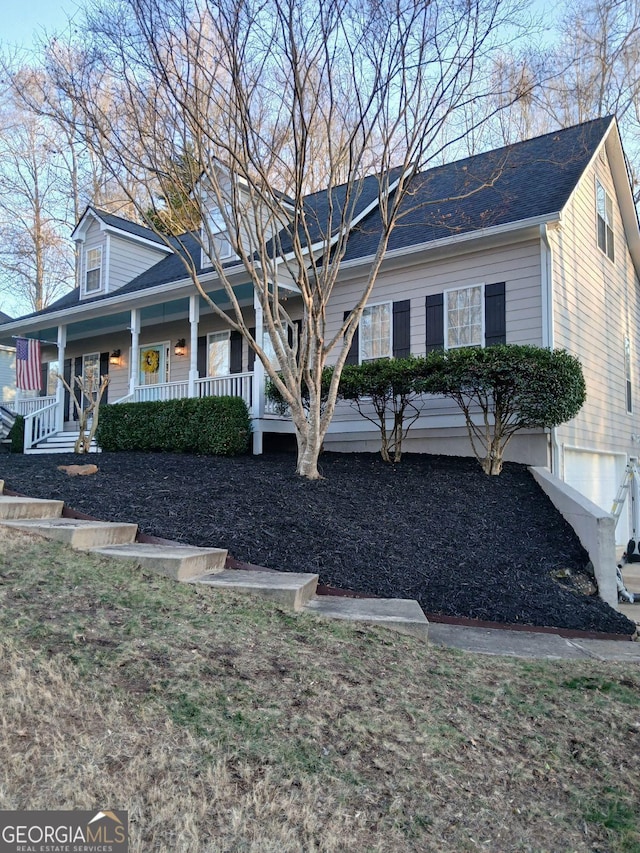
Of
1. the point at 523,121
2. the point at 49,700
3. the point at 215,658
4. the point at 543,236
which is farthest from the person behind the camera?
the point at 523,121

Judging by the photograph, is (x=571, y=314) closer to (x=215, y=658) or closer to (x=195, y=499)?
(x=195, y=499)

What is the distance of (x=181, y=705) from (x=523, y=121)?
17224mm

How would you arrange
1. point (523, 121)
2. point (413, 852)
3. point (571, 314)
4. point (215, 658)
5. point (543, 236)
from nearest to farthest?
point (413, 852)
point (215, 658)
point (543, 236)
point (571, 314)
point (523, 121)

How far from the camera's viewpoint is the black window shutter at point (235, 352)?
41.8 feet

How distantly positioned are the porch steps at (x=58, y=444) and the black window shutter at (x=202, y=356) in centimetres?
273

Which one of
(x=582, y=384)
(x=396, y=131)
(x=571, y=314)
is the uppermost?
(x=396, y=131)

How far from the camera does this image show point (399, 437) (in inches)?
355

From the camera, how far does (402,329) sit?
10.2m

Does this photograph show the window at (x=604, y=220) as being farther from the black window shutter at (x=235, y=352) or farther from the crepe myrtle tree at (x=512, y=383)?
the black window shutter at (x=235, y=352)

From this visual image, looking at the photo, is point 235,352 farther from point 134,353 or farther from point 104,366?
point 104,366

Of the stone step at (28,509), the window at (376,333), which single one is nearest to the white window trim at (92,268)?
the window at (376,333)

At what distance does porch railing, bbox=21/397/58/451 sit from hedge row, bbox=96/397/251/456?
8.06 feet

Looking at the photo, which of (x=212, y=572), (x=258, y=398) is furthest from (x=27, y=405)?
(x=212, y=572)

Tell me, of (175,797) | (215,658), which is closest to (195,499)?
(215,658)
